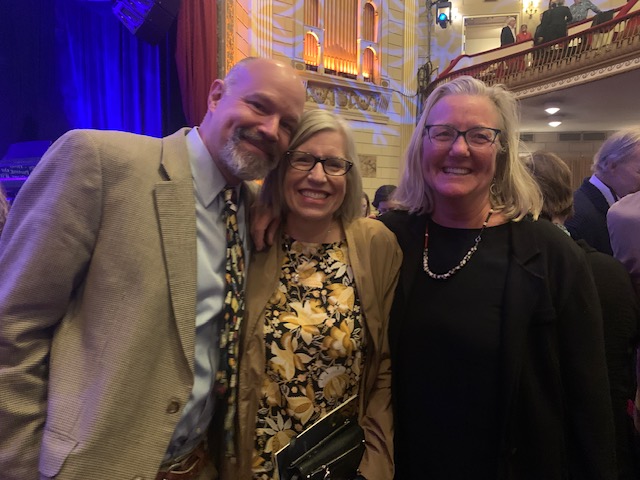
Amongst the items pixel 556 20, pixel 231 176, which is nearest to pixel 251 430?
pixel 231 176

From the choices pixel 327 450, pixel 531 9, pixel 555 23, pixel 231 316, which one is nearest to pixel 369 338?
pixel 327 450

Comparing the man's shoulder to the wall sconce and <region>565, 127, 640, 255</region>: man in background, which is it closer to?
<region>565, 127, 640, 255</region>: man in background

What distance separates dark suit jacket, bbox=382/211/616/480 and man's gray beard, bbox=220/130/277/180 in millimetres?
800

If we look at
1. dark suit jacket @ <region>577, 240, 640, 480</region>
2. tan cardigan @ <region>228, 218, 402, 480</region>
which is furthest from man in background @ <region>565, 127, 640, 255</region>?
tan cardigan @ <region>228, 218, 402, 480</region>

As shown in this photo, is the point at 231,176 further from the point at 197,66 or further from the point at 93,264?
the point at 197,66

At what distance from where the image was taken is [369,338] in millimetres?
1410

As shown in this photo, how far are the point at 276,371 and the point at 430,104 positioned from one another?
98 centimetres

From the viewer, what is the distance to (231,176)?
4.29 ft

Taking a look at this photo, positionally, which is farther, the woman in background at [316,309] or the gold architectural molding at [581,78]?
the gold architectural molding at [581,78]

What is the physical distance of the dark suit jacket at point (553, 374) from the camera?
127 centimetres

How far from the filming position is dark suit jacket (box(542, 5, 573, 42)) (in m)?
8.59

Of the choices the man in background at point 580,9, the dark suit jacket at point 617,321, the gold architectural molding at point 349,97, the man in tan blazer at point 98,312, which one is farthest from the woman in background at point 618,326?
the man in background at point 580,9

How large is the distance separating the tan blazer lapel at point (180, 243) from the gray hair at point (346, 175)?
1.14ft

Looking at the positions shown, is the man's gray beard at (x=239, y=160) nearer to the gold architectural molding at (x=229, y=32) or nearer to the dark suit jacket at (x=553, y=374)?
the dark suit jacket at (x=553, y=374)
